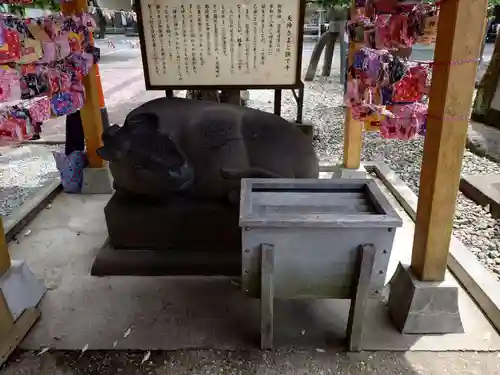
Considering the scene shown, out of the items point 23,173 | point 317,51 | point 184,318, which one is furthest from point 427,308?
point 317,51

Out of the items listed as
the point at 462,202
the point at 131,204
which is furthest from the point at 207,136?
the point at 462,202

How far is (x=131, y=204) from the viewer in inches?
109

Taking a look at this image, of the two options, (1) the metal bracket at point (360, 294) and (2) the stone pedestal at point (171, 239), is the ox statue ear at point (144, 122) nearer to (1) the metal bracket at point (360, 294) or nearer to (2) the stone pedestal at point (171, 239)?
(2) the stone pedestal at point (171, 239)

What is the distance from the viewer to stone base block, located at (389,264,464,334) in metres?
2.12

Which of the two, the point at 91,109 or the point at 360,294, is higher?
the point at 91,109

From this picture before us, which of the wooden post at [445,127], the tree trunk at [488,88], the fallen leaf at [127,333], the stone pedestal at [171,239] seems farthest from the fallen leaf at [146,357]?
the tree trunk at [488,88]

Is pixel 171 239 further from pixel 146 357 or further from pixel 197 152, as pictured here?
pixel 146 357

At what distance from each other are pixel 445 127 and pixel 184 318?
5.43 ft

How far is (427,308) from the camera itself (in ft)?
7.04

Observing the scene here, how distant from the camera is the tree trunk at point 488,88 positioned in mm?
6060

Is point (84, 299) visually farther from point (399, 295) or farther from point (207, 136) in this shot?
point (399, 295)

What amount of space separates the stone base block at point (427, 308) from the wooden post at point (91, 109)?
9.65ft

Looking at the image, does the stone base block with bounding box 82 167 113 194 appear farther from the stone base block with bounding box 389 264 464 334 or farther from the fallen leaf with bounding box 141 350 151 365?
the stone base block with bounding box 389 264 464 334

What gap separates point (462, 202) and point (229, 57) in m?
2.48
